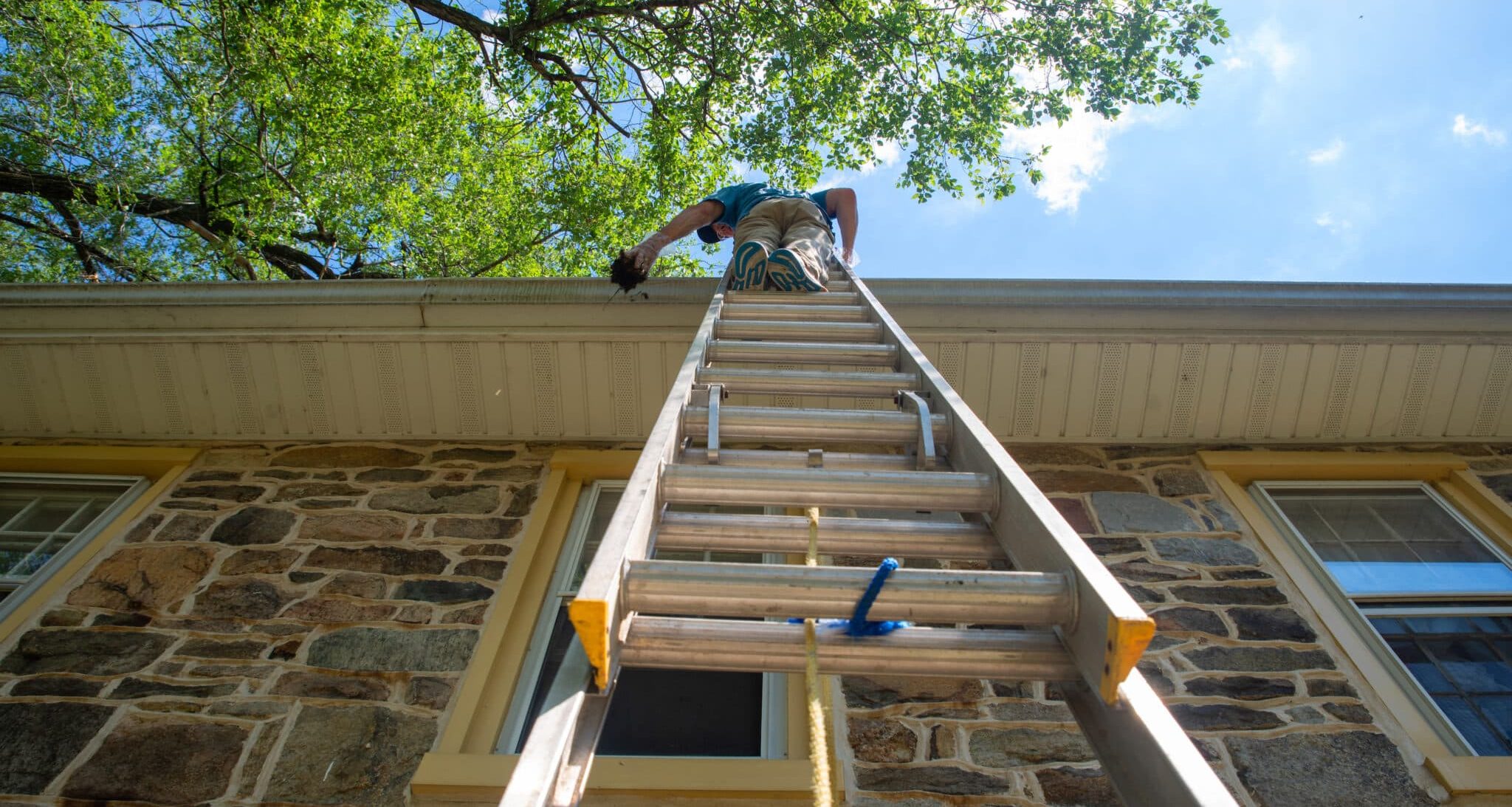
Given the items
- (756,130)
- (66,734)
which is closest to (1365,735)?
(66,734)

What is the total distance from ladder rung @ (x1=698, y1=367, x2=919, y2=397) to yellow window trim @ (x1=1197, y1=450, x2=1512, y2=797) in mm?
2342

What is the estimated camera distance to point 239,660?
121 inches

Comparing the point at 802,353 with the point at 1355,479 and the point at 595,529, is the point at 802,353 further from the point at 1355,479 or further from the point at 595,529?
the point at 1355,479

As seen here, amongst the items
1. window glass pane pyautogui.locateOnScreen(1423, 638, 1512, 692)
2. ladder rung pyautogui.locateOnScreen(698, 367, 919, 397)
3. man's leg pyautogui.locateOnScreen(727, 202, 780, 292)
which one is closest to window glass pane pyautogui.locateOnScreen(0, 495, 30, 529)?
man's leg pyautogui.locateOnScreen(727, 202, 780, 292)

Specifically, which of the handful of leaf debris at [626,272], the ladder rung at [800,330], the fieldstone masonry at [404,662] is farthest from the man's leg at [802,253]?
the fieldstone masonry at [404,662]

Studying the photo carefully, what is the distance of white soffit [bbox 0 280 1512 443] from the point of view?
3.87 metres

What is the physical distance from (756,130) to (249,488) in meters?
5.65

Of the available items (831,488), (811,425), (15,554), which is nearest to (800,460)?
(811,425)

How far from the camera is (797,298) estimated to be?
3.13 m

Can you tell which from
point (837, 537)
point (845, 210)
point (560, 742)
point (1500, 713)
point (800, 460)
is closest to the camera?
point (560, 742)

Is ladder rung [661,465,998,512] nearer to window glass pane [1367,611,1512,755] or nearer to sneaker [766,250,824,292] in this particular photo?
sneaker [766,250,824,292]

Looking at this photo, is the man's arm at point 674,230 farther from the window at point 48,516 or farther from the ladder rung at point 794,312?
the window at point 48,516

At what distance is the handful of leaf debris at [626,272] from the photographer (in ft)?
11.8

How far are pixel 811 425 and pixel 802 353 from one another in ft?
2.03
